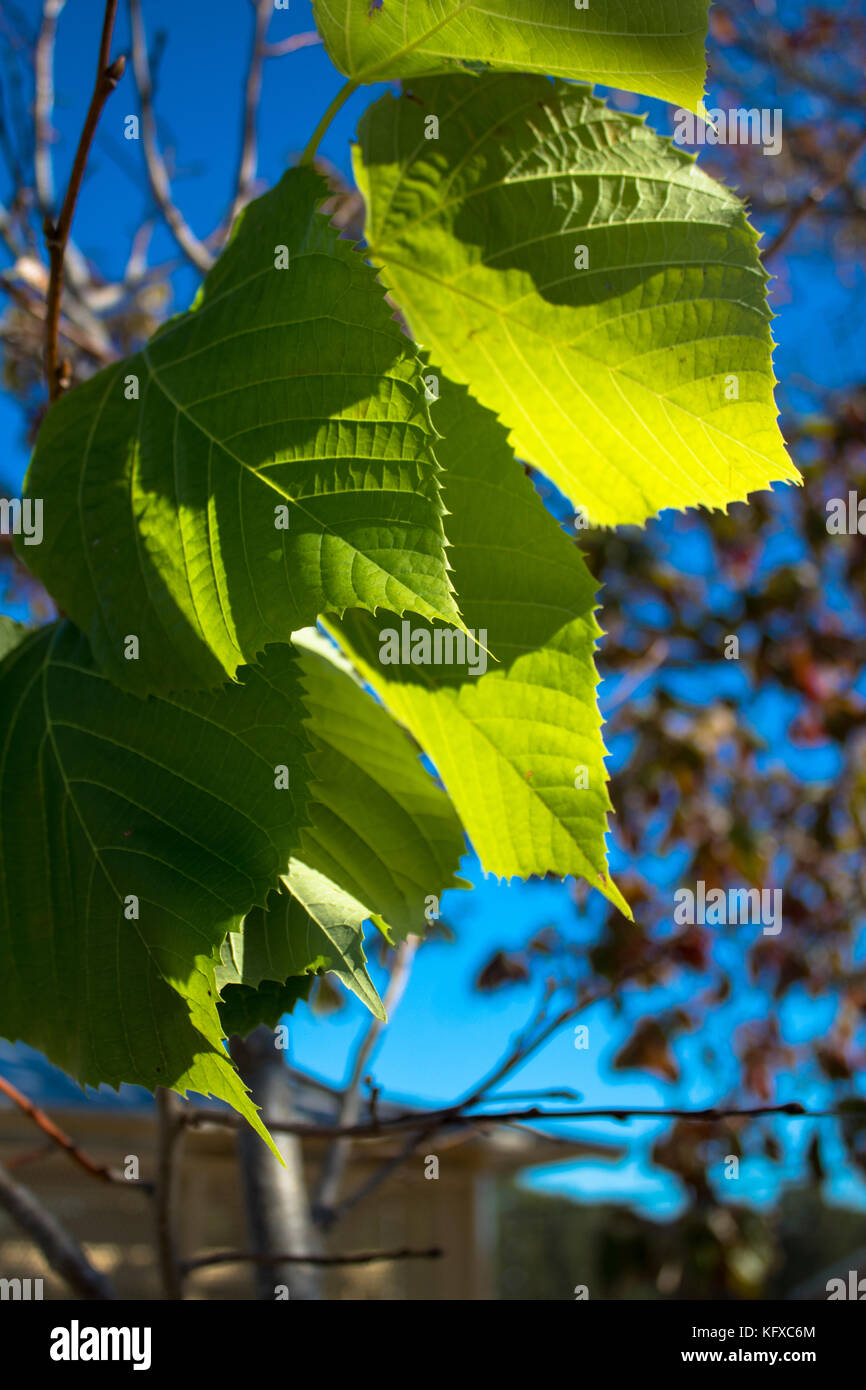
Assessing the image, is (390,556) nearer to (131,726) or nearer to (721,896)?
(131,726)

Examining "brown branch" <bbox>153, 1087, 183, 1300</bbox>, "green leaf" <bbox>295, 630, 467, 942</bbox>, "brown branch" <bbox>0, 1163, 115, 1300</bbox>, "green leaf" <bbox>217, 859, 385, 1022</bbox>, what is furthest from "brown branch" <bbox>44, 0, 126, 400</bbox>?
"brown branch" <bbox>0, 1163, 115, 1300</bbox>

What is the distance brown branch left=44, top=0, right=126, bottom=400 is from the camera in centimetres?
68

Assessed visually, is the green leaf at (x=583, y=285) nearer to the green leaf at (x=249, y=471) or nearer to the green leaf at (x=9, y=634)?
the green leaf at (x=249, y=471)

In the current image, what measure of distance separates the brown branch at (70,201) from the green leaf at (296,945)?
15.4 inches

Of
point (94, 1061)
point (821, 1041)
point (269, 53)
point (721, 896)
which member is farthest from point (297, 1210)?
point (821, 1041)

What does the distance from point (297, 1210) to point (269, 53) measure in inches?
117

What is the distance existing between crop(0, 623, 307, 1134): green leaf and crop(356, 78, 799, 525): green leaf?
0.28m

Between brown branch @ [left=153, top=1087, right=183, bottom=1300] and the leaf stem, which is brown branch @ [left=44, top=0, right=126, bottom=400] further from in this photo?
brown branch @ [left=153, top=1087, right=183, bottom=1300]

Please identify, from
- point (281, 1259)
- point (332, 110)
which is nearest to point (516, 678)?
point (332, 110)

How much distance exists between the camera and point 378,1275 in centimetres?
702

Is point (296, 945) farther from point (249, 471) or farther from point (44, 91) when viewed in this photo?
point (44, 91)

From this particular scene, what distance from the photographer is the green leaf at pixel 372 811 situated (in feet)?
2.32

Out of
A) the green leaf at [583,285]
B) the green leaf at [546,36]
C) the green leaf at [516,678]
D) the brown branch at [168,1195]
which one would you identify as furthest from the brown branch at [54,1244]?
the green leaf at [546,36]

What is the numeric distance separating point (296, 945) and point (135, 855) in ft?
0.34
